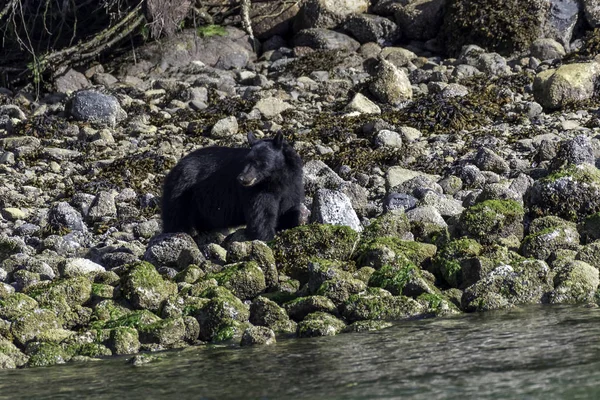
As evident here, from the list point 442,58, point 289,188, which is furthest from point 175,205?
point 442,58

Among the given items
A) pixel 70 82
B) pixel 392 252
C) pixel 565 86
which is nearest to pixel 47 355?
pixel 392 252

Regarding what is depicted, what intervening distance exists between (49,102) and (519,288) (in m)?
8.73

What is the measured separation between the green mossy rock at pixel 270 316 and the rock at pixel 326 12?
931 centimetres

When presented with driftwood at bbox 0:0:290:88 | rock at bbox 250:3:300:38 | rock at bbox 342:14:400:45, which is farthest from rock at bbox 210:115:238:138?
rock at bbox 250:3:300:38

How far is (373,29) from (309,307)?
905 cm

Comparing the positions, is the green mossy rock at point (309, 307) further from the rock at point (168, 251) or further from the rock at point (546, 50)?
the rock at point (546, 50)

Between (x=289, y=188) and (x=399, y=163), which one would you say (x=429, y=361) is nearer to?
(x=289, y=188)

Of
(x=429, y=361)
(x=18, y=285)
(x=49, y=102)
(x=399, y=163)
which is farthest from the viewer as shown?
(x=49, y=102)

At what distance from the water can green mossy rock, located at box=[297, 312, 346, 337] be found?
10 cm

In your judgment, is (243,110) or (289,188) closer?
(289,188)

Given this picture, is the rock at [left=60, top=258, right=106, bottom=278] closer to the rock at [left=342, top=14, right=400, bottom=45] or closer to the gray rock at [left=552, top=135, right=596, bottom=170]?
the gray rock at [left=552, top=135, right=596, bottom=170]

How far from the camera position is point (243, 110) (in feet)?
42.9

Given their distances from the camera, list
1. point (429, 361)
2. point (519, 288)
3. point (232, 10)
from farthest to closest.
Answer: point (232, 10)
point (519, 288)
point (429, 361)

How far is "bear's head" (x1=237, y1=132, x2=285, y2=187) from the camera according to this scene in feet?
28.6
